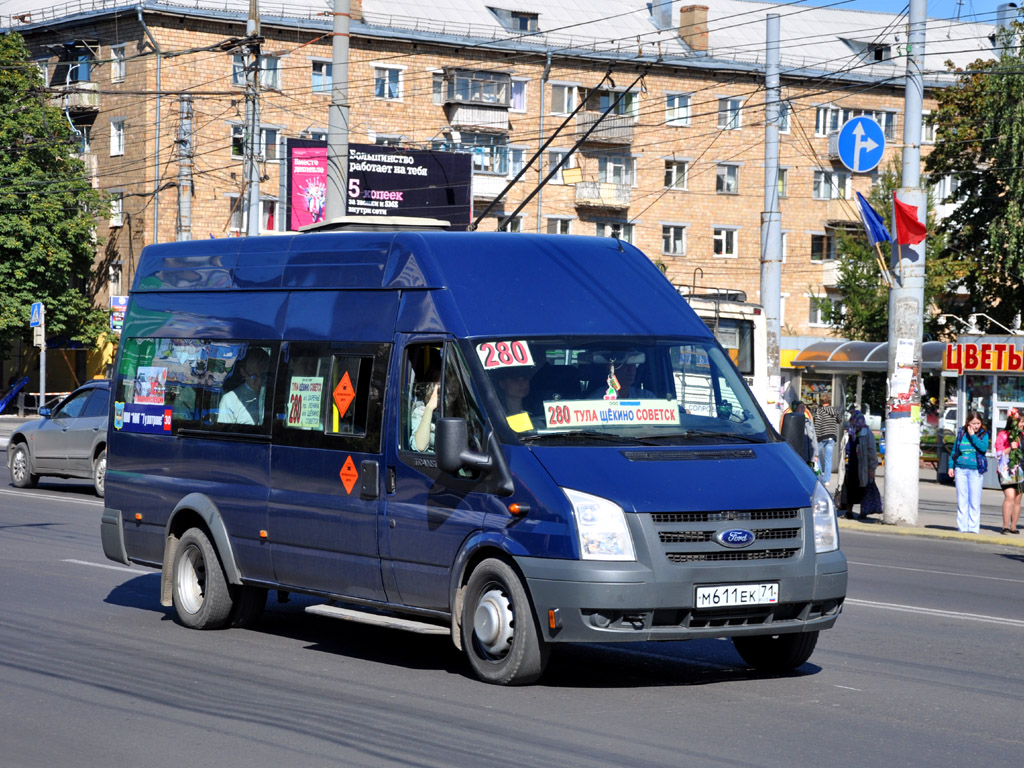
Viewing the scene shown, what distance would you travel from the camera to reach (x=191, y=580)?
10523 millimetres

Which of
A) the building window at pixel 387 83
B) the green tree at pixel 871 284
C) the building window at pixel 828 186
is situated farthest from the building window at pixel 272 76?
the building window at pixel 828 186

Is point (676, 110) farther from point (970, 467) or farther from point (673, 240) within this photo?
point (970, 467)

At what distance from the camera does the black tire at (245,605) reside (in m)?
10.3

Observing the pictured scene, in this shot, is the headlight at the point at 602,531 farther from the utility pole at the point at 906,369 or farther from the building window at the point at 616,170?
the building window at the point at 616,170

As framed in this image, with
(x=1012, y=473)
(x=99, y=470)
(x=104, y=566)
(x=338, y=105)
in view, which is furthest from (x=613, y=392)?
(x=338, y=105)

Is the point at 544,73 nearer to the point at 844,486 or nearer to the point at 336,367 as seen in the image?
the point at 844,486

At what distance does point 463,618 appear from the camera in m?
8.24

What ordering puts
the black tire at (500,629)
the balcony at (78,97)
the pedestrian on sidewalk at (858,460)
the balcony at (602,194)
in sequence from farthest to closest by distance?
the balcony at (602,194) → the balcony at (78,97) → the pedestrian on sidewalk at (858,460) → the black tire at (500,629)

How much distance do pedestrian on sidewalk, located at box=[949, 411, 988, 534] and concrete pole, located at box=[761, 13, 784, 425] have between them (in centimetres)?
460

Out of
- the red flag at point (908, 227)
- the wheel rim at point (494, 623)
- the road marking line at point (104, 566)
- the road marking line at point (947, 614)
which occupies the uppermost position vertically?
the red flag at point (908, 227)

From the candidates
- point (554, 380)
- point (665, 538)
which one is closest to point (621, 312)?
point (554, 380)

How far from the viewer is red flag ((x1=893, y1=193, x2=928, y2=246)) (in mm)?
21797

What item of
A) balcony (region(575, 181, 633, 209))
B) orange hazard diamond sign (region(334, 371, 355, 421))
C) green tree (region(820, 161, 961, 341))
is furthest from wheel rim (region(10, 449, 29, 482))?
balcony (region(575, 181, 633, 209))

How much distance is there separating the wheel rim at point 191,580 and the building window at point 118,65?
173 feet
